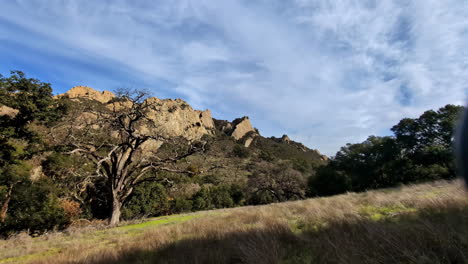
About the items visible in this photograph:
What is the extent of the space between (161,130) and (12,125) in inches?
916

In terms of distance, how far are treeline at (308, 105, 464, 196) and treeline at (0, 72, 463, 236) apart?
0.49ft

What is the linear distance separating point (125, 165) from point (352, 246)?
20279 millimetres

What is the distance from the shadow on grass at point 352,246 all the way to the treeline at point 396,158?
107ft

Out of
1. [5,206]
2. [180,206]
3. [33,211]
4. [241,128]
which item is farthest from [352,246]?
[241,128]

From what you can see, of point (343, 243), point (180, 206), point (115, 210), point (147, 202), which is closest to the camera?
point (343, 243)

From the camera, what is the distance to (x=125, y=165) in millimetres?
20297

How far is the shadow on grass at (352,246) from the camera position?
10.1ft

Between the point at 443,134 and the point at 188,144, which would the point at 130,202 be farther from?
the point at 443,134

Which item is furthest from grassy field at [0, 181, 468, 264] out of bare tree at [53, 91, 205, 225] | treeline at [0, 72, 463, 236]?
bare tree at [53, 91, 205, 225]

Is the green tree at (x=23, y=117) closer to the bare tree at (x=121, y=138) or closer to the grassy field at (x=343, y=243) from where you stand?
the bare tree at (x=121, y=138)

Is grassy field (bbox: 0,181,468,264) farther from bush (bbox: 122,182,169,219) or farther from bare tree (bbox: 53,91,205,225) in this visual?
bush (bbox: 122,182,169,219)

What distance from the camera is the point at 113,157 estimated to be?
20031 millimetres

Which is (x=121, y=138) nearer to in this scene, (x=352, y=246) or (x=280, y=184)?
(x=352, y=246)

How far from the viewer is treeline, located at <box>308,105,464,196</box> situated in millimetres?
32188
